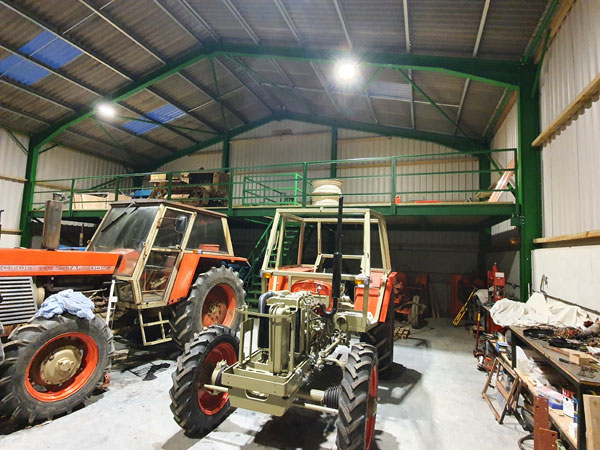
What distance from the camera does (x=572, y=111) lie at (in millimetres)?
4066

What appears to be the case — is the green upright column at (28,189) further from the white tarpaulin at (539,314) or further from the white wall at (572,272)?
the white wall at (572,272)

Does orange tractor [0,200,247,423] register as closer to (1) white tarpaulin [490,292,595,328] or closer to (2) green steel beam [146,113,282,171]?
(1) white tarpaulin [490,292,595,328]

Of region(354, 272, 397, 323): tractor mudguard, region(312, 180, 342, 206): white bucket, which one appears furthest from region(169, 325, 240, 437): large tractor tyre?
region(312, 180, 342, 206): white bucket

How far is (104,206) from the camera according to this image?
30.4 ft

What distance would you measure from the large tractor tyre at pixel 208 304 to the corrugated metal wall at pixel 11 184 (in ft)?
27.6

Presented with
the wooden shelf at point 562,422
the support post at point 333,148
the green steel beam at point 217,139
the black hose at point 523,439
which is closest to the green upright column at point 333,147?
the support post at point 333,148

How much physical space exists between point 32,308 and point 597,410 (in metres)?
4.73

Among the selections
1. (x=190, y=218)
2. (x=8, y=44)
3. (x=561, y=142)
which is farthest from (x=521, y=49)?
(x=8, y=44)

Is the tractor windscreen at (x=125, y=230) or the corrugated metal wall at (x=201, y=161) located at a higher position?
the corrugated metal wall at (x=201, y=161)

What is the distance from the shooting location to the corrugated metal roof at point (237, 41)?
530cm

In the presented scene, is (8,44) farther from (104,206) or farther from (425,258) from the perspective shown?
(425,258)

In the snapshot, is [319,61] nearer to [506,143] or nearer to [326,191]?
[326,191]

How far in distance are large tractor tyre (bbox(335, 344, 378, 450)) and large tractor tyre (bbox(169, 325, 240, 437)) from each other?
1065 mm

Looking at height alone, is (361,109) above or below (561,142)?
above
